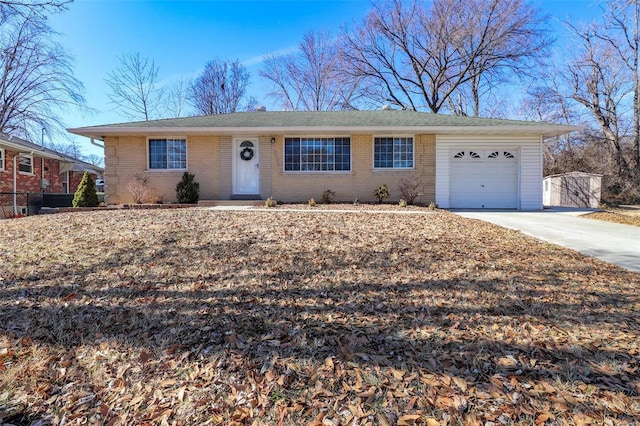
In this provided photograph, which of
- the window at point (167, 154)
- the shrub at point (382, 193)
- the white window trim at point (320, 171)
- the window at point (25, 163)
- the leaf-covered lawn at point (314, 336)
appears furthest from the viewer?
the window at point (25, 163)

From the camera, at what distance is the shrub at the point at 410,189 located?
36.9 ft

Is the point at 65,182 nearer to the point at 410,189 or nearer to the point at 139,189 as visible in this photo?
the point at 139,189

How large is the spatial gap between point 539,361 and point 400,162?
32.6 feet

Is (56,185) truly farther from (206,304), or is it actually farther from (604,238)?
(604,238)

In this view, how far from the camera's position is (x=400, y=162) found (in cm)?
1169

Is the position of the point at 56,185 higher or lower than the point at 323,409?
higher

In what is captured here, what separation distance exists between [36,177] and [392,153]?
1769 cm

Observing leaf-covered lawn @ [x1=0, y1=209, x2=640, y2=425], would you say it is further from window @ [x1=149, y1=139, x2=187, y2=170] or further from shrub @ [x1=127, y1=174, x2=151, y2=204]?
window @ [x1=149, y1=139, x2=187, y2=170]

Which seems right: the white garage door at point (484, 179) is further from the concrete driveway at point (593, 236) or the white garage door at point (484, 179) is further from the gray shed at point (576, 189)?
the gray shed at point (576, 189)

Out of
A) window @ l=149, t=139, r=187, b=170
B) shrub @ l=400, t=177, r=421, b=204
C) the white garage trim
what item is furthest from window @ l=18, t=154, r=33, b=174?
the white garage trim

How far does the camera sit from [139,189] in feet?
37.0

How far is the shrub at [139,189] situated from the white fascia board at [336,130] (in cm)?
157

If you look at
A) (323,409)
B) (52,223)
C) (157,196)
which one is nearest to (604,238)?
(323,409)

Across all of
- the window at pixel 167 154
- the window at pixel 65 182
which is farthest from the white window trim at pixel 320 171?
the window at pixel 65 182
